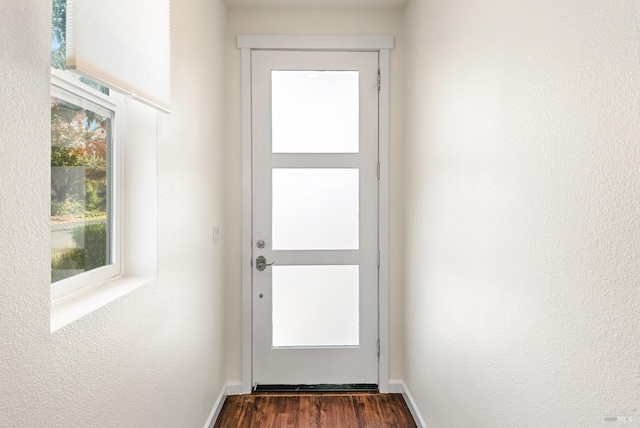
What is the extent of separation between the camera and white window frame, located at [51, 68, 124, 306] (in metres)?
1.19

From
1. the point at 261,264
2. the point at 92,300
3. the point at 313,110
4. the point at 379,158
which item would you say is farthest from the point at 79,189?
the point at 379,158

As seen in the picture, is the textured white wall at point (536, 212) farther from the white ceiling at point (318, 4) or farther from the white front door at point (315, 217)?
the white front door at point (315, 217)

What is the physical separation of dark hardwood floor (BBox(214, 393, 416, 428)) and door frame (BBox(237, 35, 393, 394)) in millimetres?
128

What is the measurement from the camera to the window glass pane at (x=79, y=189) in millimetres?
1196

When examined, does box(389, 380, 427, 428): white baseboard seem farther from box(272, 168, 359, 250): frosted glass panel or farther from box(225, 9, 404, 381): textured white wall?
box(272, 168, 359, 250): frosted glass panel

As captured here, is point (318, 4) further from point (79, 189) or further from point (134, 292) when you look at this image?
point (134, 292)

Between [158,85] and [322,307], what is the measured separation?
6.07ft

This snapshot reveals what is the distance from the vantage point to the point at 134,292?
138 centimetres

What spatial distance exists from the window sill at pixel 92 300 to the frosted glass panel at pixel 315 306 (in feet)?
4.41

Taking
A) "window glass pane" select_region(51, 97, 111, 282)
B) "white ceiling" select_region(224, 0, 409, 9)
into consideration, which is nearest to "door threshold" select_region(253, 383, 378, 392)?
"window glass pane" select_region(51, 97, 111, 282)

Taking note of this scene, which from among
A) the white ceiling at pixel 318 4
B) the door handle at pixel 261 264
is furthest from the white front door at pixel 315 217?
the white ceiling at pixel 318 4

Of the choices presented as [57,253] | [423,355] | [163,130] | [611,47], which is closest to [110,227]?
[57,253]

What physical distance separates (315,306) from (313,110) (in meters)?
1.32

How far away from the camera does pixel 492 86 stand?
1454mm
